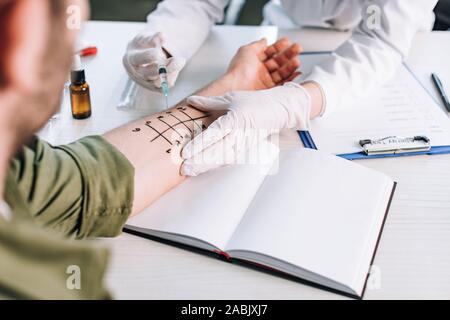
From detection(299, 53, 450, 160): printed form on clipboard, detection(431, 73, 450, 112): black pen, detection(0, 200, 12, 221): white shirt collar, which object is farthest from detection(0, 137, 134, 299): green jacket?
detection(431, 73, 450, 112): black pen

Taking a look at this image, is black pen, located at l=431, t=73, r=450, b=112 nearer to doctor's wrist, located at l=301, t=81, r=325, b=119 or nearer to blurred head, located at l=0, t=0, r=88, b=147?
doctor's wrist, located at l=301, t=81, r=325, b=119

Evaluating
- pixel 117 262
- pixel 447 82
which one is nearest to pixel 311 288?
pixel 117 262

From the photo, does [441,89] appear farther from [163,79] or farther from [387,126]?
[163,79]

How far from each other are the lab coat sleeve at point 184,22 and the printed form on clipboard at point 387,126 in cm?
41

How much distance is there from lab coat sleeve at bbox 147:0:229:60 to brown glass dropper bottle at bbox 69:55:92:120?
25 centimetres

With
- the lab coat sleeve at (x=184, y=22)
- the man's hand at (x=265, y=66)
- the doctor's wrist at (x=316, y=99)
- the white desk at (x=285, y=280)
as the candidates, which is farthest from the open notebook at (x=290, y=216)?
the lab coat sleeve at (x=184, y=22)

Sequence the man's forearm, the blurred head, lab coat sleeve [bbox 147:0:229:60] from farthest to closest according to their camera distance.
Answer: lab coat sleeve [bbox 147:0:229:60] → the man's forearm → the blurred head

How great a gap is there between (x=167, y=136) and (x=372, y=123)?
16.8 inches

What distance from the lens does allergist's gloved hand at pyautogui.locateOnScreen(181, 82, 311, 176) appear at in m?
0.90

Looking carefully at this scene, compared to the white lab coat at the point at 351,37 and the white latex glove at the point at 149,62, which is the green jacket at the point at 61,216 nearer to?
the white latex glove at the point at 149,62

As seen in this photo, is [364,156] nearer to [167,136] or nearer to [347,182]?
[347,182]

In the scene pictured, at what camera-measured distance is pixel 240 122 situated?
942 mm

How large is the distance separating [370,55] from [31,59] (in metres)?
0.88

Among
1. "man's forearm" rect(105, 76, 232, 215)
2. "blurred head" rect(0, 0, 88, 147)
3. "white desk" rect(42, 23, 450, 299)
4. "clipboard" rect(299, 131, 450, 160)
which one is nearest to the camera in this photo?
"blurred head" rect(0, 0, 88, 147)
